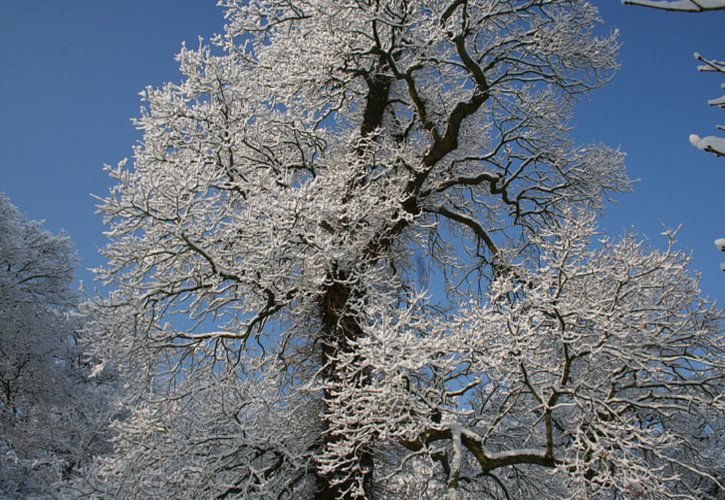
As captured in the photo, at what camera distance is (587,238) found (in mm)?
6020

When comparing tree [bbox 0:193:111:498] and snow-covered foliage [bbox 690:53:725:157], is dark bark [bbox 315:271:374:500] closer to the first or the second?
snow-covered foliage [bbox 690:53:725:157]

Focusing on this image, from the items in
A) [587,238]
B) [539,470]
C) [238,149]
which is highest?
[238,149]

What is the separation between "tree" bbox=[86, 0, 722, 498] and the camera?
5.95m

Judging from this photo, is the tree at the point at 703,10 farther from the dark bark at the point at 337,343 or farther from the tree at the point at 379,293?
the dark bark at the point at 337,343

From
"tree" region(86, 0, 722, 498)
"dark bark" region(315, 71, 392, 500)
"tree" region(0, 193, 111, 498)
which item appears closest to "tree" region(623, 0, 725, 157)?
"tree" region(86, 0, 722, 498)

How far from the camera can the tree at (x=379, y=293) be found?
595 centimetres

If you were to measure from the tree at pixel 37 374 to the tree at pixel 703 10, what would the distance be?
14707 mm

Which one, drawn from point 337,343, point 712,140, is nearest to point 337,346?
point 337,343

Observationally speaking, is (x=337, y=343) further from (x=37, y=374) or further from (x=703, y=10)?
(x=37, y=374)

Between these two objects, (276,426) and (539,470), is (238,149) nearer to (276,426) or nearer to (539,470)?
(276,426)

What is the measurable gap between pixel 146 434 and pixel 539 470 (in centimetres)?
485

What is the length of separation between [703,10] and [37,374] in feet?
54.4

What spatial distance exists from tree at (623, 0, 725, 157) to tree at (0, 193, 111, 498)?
48.3 ft

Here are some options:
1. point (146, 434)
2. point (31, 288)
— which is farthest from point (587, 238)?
point (31, 288)
